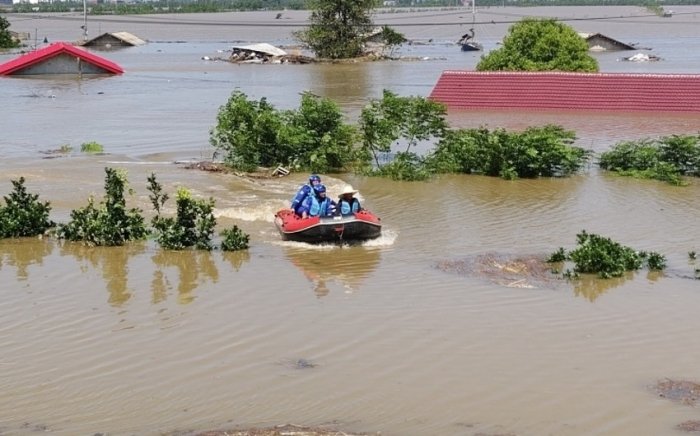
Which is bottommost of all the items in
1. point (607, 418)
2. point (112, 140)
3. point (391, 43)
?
point (607, 418)

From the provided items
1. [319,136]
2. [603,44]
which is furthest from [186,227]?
[603,44]

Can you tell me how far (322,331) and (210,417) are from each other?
103 inches

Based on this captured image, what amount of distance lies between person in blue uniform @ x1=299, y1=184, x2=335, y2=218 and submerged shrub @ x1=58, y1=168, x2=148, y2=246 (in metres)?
2.43

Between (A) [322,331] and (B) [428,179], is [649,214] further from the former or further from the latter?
(A) [322,331]

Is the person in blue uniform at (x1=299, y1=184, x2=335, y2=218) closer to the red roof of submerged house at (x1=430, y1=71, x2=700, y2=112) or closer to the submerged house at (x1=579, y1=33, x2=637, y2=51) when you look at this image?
the red roof of submerged house at (x1=430, y1=71, x2=700, y2=112)

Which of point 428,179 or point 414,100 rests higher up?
point 414,100

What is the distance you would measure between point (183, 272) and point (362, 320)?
10.8 ft

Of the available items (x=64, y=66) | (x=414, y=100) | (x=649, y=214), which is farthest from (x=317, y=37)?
(x=649, y=214)

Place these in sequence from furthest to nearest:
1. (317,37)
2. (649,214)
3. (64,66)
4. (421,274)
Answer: (317,37), (64,66), (649,214), (421,274)

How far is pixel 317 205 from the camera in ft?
52.2

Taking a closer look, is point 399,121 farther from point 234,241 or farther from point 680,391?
point 680,391

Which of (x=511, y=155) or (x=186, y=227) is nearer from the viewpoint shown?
(x=186, y=227)

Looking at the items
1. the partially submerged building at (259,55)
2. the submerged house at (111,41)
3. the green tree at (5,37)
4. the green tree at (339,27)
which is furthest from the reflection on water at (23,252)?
the submerged house at (111,41)

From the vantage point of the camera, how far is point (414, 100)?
73.3 feet
